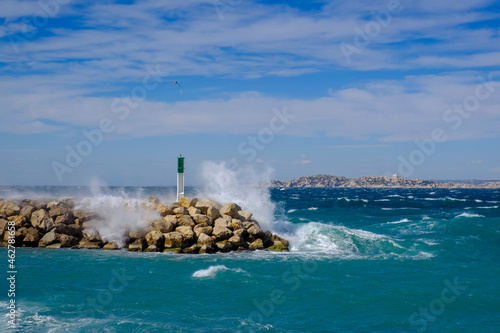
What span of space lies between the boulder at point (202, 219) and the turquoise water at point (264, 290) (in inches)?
90.1

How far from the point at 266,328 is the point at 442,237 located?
17.3m

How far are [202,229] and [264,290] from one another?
6908mm

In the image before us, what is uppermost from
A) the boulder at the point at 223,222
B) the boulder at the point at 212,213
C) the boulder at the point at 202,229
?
the boulder at the point at 212,213

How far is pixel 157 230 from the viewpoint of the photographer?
1978 cm

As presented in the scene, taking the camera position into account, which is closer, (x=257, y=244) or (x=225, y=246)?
(x=225, y=246)

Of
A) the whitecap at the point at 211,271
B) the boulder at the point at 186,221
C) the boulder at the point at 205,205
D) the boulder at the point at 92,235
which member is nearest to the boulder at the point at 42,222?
the boulder at the point at 92,235

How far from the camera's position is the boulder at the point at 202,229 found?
1972 cm

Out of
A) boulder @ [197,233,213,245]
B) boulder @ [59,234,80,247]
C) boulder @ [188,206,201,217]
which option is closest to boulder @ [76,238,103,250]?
boulder @ [59,234,80,247]

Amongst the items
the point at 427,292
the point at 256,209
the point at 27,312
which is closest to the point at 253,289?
the point at 427,292

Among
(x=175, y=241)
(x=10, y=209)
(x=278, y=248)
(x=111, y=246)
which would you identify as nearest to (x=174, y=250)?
(x=175, y=241)

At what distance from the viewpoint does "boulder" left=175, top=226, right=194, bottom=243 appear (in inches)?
764

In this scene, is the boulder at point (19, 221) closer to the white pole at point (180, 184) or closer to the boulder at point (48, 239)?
the boulder at point (48, 239)

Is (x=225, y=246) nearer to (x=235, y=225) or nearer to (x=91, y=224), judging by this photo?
(x=235, y=225)

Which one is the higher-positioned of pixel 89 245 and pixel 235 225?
pixel 235 225
